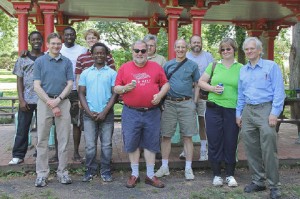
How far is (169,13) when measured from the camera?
24.8ft

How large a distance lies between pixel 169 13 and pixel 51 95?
149 inches

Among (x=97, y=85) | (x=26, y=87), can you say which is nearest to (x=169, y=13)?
(x=97, y=85)

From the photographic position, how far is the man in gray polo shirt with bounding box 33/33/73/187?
4.56m

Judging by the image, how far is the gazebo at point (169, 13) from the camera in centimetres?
754

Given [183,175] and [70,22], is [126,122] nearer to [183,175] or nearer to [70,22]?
[183,175]

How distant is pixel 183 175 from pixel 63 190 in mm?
1697

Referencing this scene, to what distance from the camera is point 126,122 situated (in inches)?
182

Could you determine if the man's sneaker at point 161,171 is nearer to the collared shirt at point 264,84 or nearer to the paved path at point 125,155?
the paved path at point 125,155

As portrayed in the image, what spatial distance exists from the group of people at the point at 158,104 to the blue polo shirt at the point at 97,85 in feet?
0.04

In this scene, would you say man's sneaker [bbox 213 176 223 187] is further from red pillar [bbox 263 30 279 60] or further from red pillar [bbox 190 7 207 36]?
red pillar [bbox 263 30 279 60]

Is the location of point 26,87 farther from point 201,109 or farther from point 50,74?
point 201,109

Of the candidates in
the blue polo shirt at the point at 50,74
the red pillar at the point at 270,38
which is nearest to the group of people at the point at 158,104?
the blue polo shirt at the point at 50,74

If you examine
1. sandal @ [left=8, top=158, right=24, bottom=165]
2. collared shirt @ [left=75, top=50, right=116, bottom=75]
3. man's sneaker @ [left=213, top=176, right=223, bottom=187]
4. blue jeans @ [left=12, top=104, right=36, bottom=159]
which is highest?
collared shirt @ [left=75, top=50, right=116, bottom=75]

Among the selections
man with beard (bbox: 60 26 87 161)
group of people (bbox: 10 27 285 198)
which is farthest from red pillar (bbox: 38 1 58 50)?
group of people (bbox: 10 27 285 198)
